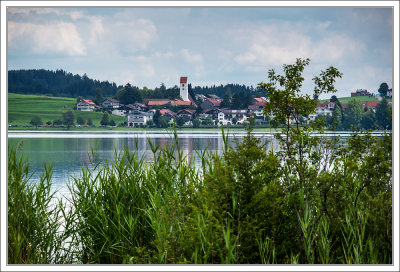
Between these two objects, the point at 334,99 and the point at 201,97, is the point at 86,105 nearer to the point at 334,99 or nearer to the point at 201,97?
the point at 201,97

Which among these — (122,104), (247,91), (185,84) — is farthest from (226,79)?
(122,104)

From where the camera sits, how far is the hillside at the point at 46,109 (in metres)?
4.85

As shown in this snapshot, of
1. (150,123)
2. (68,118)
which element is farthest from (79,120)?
(150,123)

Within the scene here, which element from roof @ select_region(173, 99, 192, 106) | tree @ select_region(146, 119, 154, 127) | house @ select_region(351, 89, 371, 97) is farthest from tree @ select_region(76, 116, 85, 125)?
house @ select_region(351, 89, 371, 97)

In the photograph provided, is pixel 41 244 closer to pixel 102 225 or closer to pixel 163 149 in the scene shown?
pixel 102 225

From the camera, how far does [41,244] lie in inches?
145

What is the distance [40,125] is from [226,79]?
3.06m

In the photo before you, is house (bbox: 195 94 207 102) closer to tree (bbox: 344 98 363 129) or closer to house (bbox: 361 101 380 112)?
tree (bbox: 344 98 363 129)

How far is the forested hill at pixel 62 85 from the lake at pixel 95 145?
A: 57 centimetres

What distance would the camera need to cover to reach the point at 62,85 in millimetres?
5551

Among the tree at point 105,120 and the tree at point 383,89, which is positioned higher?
the tree at point 383,89

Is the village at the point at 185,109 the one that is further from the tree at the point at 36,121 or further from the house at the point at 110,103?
the tree at the point at 36,121

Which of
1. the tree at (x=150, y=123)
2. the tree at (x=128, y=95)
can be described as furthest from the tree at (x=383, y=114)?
the tree at (x=128, y=95)

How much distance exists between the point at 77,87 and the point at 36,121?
0.89 metres
